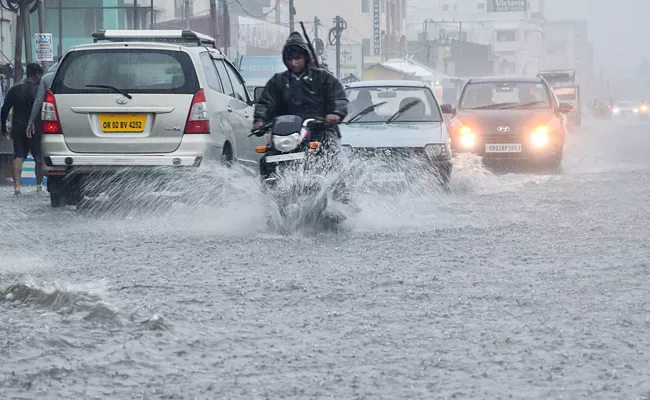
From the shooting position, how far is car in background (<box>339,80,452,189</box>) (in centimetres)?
1494

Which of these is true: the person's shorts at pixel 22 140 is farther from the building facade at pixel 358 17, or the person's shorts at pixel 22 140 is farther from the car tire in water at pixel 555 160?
the building facade at pixel 358 17

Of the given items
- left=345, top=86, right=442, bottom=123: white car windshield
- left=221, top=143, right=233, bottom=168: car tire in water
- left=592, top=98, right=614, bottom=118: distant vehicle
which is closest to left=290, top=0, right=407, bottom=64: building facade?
left=592, top=98, right=614, bottom=118: distant vehicle

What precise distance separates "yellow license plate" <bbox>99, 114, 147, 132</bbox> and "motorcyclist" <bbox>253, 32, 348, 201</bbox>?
89.6 inches

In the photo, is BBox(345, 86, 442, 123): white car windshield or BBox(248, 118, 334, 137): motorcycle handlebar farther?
BBox(345, 86, 442, 123): white car windshield

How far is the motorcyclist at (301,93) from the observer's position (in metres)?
10.3

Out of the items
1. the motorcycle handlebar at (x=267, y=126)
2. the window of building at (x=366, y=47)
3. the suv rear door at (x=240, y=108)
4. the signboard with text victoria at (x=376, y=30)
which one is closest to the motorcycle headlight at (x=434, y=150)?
the suv rear door at (x=240, y=108)

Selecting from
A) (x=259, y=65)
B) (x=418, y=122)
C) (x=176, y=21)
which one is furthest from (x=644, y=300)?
(x=176, y=21)

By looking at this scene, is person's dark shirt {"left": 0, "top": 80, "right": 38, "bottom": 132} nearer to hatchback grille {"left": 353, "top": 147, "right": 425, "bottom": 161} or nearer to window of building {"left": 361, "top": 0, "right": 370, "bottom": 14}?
hatchback grille {"left": 353, "top": 147, "right": 425, "bottom": 161}

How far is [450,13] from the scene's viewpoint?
174 m

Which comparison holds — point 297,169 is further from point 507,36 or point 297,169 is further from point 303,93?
point 507,36

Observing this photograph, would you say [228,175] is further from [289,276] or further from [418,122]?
[289,276]

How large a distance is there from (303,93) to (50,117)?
334 cm

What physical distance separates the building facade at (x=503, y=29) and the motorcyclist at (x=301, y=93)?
473ft

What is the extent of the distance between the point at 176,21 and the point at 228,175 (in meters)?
60.0
